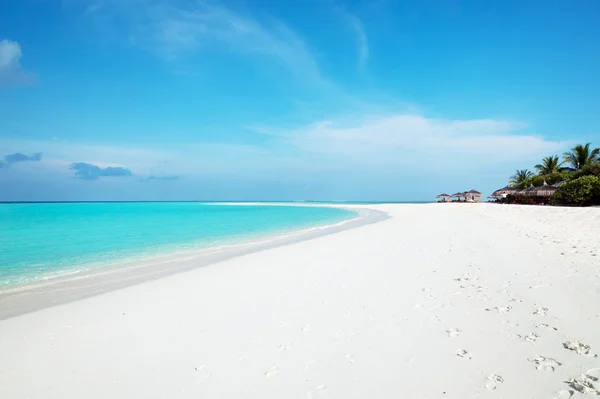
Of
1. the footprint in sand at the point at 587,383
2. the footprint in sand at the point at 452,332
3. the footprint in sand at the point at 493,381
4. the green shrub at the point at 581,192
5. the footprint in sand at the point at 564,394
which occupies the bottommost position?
the footprint in sand at the point at 452,332

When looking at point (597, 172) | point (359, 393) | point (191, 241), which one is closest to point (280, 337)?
point (359, 393)

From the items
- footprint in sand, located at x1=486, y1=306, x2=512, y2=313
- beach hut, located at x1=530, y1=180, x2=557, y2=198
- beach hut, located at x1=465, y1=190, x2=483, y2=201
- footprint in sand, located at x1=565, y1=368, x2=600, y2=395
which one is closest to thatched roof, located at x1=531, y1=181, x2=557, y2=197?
beach hut, located at x1=530, y1=180, x2=557, y2=198

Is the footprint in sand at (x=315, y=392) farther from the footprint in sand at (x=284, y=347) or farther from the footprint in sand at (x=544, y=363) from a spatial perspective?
the footprint in sand at (x=544, y=363)

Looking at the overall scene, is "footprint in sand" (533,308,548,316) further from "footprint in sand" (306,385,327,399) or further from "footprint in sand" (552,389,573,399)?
"footprint in sand" (306,385,327,399)

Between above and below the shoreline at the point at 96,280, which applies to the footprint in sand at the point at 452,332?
above

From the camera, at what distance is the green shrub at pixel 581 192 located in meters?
24.5

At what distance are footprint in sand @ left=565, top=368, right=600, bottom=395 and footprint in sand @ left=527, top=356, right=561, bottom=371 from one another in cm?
21

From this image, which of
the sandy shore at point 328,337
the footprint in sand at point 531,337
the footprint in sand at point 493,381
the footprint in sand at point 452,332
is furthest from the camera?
the footprint in sand at point 452,332

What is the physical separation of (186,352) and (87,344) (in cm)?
152

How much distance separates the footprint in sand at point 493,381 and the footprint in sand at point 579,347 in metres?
1.09

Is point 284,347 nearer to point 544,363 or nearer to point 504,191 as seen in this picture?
point 544,363

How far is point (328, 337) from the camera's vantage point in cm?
391

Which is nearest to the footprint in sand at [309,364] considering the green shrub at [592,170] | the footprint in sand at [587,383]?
the footprint in sand at [587,383]

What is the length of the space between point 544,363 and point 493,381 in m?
0.69
